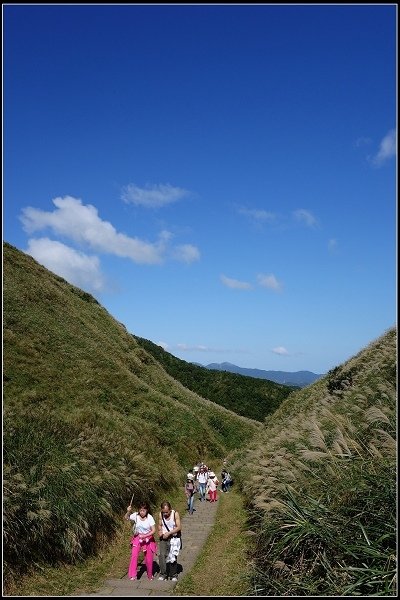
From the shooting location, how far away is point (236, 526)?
15.1m

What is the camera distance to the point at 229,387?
68.7 meters

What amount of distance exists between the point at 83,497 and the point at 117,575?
204 centimetres

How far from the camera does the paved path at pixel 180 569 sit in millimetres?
9391

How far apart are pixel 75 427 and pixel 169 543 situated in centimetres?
771

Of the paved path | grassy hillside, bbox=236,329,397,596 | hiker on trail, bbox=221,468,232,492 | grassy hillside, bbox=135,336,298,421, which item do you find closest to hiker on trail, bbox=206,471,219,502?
hiker on trail, bbox=221,468,232,492

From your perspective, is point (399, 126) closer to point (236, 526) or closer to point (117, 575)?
point (117, 575)

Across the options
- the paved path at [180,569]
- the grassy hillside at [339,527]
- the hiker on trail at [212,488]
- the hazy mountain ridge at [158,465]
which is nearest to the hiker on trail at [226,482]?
the hazy mountain ridge at [158,465]

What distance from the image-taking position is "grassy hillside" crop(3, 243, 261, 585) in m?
10.3

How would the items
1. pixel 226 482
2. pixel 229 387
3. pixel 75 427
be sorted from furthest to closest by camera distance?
pixel 229 387 → pixel 226 482 → pixel 75 427

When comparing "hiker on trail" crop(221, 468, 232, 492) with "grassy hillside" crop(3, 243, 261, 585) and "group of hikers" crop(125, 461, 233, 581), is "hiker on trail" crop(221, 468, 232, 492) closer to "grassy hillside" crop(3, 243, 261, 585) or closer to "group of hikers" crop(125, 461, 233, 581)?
"grassy hillside" crop(3, 243, 261, 585)

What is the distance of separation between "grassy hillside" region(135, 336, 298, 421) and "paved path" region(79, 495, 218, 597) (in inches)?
1754

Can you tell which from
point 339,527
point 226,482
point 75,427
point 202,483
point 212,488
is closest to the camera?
point 339,527

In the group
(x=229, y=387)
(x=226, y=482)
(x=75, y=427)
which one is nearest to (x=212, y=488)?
(x=226, y=482)

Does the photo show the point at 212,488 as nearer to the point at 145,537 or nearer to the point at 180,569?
the point at 180,569
